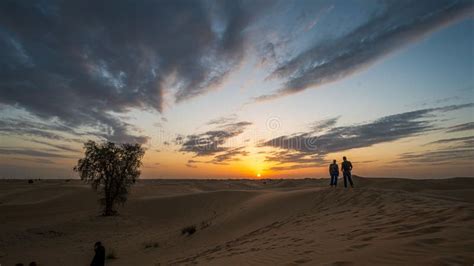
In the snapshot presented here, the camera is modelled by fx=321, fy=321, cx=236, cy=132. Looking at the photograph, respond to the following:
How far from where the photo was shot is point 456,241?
18.8ft

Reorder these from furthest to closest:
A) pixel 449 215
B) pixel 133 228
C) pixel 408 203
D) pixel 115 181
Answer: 1. pixel 115 181
2. pixel 133 228
3. pixel 408 203
4. pixel 449 215

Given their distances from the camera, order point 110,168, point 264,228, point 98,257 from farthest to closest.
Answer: point 110,168, point 264,228, point 98,257

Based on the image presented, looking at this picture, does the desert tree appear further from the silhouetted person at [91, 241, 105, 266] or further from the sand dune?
the silhouetted person at [91, 241, 105, 266]

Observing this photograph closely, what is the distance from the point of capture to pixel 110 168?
26.2 metres

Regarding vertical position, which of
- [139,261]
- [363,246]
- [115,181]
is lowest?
[139,261]

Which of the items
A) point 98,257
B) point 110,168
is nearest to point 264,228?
point 98,257

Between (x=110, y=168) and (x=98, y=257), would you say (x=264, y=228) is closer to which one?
(x=98, y=257)

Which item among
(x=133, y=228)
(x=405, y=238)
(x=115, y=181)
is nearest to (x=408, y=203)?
(x=405, y=238)

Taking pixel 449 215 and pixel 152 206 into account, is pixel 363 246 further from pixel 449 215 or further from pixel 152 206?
pixel 152 206

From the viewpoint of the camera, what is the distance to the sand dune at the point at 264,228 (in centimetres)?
622

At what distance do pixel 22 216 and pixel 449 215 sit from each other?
99.6 ft

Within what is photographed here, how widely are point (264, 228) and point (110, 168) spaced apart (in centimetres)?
1690

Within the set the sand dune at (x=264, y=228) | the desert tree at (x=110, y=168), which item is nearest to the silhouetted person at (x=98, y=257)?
the sand dune at (x=264, y=228)

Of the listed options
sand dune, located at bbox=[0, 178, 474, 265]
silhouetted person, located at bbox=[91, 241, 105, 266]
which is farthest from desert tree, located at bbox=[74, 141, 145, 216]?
silhouetted person, located at bbox=[91, 241, 105, 266]
